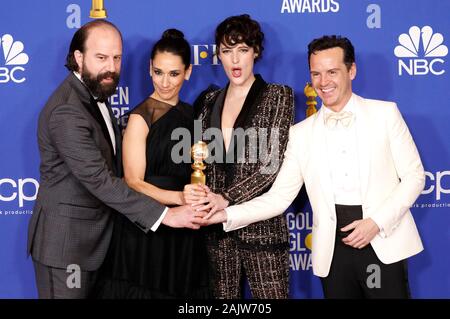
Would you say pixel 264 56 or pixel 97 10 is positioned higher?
pixel 97 10

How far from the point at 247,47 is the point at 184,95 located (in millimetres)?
556

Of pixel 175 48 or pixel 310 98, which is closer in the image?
pixel 175 48

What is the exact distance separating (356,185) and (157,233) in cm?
83

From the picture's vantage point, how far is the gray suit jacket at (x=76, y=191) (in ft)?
8.39

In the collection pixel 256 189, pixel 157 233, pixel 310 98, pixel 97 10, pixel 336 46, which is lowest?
pixel 157 233

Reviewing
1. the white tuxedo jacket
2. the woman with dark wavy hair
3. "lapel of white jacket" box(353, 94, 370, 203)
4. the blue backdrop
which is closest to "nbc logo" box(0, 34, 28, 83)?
the blue backdrop

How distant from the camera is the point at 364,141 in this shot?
2.59 meters

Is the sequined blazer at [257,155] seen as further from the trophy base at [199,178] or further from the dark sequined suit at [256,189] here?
the trophy base at [199,178]

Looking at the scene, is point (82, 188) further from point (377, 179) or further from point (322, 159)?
point (377, 179)

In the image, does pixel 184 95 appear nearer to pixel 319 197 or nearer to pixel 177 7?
pixel 177 7

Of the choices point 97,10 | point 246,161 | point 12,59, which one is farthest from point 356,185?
point 12,59

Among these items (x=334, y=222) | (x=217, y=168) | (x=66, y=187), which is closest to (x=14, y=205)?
(x=66, y=187)

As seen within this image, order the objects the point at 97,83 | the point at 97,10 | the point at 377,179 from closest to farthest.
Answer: the point at 377,179 < the point at 97,83 < the point at 97,10

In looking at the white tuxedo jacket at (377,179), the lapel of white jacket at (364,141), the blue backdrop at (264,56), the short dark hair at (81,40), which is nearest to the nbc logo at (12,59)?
the blue backdrop at (264,56)
